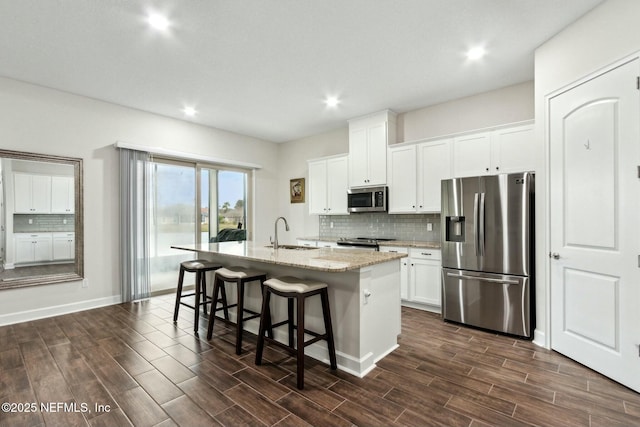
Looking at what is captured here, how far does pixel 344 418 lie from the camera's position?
1829 millimetres

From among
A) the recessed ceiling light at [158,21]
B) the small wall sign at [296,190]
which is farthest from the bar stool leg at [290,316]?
the small wall sign at [296,190]

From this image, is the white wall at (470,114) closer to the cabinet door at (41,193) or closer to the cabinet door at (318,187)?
Answer: the cabinet door at (318,187)

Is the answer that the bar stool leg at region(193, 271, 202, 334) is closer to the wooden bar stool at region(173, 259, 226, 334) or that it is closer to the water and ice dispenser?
the wooden bar stool at region(173, 259, 226, 334)

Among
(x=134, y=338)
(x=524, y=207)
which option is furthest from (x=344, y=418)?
(x=524, y=207)

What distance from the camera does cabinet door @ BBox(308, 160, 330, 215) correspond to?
559 cm

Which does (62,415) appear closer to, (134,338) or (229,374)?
(229,374)

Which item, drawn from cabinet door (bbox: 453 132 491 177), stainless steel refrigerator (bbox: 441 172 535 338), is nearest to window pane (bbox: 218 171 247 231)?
stainless steel refrigerator (bbox: 441 172 535 338)

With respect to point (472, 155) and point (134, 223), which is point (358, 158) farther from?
point (134, 223)

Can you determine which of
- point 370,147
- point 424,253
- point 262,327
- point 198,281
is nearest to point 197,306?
point 198,281

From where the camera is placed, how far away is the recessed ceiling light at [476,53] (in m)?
3.00

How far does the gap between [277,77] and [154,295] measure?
383 centimetres

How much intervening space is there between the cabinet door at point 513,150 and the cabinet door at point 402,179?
41.2 inches

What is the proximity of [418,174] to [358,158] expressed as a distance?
1.10 m

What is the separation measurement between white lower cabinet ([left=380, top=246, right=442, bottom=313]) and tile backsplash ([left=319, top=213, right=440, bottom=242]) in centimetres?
60
